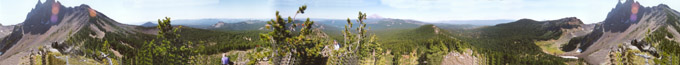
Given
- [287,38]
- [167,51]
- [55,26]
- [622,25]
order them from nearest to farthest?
[287,38] < [167,51] < [622,25] < [55,26]

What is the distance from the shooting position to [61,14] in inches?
1553

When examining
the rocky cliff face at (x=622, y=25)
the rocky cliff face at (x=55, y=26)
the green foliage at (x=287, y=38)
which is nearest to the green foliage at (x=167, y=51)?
the green foliage at (x=287, y=38)

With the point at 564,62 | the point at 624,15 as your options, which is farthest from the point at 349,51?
the point at 624,15

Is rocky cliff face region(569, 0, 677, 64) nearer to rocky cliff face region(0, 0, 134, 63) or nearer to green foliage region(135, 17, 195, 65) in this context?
green foliage region(135, 17, 195, 65)

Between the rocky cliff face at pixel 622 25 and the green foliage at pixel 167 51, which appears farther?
the rocky cliff face at pixel 622 25

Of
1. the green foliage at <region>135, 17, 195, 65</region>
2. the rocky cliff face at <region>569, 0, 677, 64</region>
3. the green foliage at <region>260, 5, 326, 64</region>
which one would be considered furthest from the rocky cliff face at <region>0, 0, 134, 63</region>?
the rocky cliff face at <region>569, 0, 677, 64</region>

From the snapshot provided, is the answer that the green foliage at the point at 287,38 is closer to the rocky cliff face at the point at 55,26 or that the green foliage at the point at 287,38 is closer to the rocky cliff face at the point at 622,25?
the rocky cliff face at the point at 622,25

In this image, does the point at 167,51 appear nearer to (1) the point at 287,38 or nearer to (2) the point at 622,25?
(1) the point at 287,38

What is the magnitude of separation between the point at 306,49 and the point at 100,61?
37.3 feet

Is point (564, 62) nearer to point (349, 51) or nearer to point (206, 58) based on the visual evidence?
point (349, 51)

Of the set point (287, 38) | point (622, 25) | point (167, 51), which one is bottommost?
point (167, 51)

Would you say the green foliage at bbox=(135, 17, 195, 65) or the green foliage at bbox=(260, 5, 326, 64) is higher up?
the green foliage at bbox=(260, 5, 326, 64)

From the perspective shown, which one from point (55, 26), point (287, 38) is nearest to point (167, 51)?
point (287, 38)

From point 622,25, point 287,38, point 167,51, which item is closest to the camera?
point 287,38
